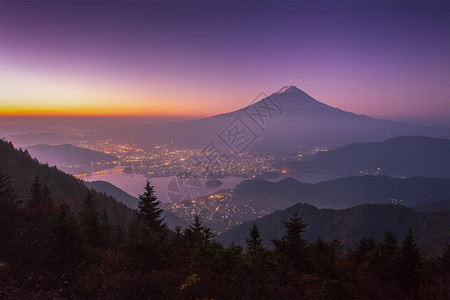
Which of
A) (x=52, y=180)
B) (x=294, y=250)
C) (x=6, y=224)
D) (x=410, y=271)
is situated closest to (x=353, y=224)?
(x=410, y=271)

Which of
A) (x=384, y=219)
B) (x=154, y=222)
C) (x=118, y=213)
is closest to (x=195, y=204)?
(x=118, y=213)

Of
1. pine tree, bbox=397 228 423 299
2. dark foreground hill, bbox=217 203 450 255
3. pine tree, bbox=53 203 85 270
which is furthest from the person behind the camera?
dark foreground hill, bbox=217 203 450 255

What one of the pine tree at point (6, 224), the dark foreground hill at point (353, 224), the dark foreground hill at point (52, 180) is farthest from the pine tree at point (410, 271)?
the dark foreground hill at point (353, 224)

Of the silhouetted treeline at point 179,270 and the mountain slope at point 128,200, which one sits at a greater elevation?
the silhouetted treeline at point 179,270

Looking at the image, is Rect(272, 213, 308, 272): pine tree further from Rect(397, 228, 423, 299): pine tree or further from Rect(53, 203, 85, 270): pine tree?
Rect(53, 203, 85, 270): pine tree

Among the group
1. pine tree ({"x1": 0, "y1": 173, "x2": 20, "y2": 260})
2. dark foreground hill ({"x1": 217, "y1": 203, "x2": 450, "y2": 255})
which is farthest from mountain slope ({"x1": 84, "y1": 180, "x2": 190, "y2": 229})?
pine tree ({"x1": 0, "y1": 173, "x2": 20, "y2": 260})

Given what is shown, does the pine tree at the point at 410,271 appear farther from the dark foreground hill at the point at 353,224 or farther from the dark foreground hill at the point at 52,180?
the dark foreground hill at the point at 353,224

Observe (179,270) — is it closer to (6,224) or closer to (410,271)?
(6,224)

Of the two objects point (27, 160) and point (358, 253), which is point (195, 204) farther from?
point (358, 253)
